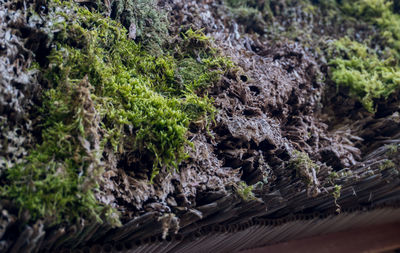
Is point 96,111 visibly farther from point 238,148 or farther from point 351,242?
point 351,242

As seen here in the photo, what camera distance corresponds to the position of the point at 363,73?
6.23 ft

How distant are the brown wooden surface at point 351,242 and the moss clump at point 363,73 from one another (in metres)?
0.68

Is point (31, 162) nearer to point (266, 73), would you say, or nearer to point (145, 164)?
point (145, 164)

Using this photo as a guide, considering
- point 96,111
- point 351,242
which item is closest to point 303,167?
point 96,111

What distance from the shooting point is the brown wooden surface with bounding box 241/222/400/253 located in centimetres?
167

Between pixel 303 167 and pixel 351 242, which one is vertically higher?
Result: pixel 303 167

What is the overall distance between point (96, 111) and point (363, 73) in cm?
150

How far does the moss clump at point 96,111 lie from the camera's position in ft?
2.78

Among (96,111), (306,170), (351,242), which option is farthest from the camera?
(351,242)

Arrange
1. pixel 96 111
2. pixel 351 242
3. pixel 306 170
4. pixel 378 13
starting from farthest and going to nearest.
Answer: pixel 378 13 → pixel 351 242 → pixel 306 170 → pixel 96 111

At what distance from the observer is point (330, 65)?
75.9 inches

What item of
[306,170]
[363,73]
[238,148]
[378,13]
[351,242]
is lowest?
[351,242]

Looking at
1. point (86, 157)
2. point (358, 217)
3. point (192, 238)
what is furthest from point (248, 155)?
point (358, 217)

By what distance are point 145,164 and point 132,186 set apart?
0.29 feet
